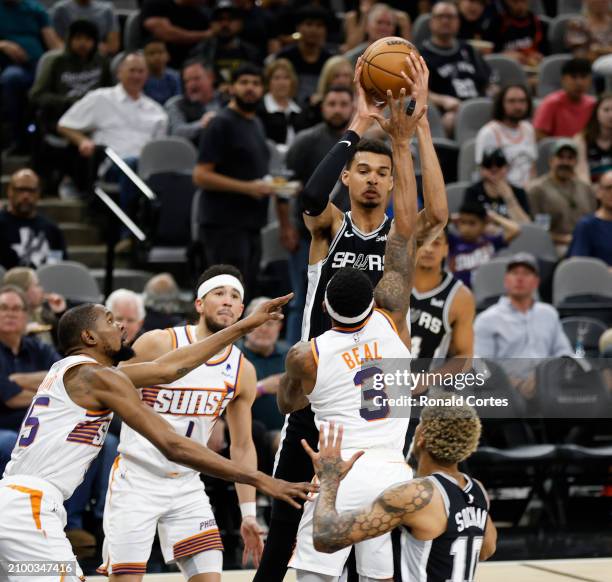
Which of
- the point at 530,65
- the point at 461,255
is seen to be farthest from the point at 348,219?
the point at 530,65

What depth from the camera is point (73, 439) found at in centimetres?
536

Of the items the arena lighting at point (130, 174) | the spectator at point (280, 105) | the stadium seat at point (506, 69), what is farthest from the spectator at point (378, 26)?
the arena lighting at point (130, 174)

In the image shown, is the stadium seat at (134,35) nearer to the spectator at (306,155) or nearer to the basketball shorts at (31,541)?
the spectator at (306,155)

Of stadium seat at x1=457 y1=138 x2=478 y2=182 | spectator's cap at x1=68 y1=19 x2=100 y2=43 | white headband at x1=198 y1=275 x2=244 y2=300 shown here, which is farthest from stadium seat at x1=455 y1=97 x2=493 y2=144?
white headband at x1=198 y1=275 x2=244 y2=300

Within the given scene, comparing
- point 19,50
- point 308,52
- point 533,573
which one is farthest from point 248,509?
point 19,50

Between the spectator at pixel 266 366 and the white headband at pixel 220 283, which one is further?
the spectator at pixel 266 366

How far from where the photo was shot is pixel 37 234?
10.2 m

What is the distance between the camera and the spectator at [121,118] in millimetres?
11492

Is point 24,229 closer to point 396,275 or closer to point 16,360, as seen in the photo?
point 16,360

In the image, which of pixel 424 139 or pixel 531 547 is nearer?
pixel 424 139

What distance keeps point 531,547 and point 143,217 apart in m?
4.15

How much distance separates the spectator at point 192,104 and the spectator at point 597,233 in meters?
3.48

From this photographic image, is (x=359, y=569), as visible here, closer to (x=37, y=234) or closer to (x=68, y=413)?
(x=68, y=413)

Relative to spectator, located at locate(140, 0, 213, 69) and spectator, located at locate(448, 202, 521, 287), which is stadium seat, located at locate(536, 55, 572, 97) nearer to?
spectator, located at locate(140, 0, 213, 69)
